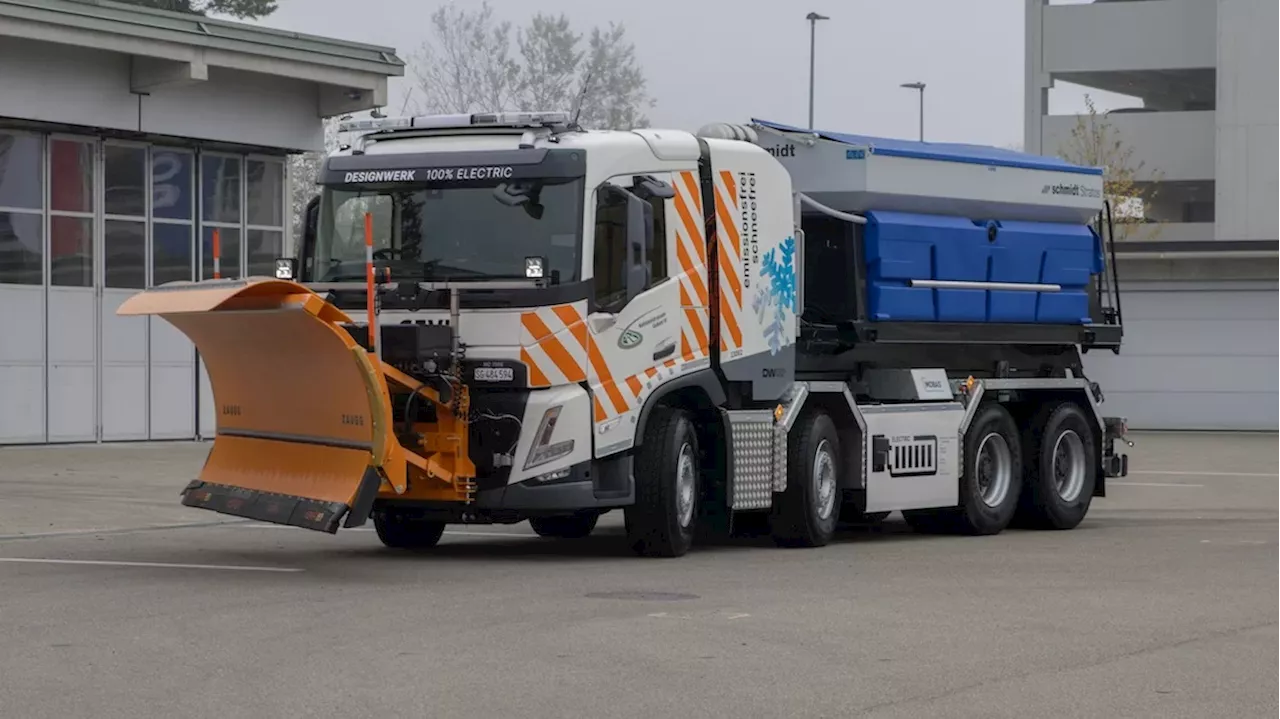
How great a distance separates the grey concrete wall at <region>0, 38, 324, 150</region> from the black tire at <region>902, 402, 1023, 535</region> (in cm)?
1335

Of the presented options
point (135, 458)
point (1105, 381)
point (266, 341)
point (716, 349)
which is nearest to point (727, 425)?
point (716, 349)

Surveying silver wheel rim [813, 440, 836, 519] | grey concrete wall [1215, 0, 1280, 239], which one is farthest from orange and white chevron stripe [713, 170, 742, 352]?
grey concrete wall [1215, 0, 1280, 239]

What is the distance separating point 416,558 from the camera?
15.1 m

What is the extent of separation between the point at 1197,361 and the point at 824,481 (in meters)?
24.7

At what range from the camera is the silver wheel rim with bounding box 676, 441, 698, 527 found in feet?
Answer: 49.8

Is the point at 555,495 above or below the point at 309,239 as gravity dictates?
below

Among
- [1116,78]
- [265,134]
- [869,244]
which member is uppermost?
[1116,78]

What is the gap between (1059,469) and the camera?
19797mm

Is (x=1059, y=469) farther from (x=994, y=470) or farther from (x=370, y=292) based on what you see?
(x=370, y=292)

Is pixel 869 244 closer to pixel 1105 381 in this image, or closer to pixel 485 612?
pixel 485 612

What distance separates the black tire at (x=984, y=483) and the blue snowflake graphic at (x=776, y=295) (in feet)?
8.71

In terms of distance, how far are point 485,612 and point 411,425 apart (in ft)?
9.42

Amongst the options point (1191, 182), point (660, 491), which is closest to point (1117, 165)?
point (1191, 182)

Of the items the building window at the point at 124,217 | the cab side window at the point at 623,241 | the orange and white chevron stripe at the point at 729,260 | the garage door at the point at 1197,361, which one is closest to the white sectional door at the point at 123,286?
the building window at the point at 124,217
